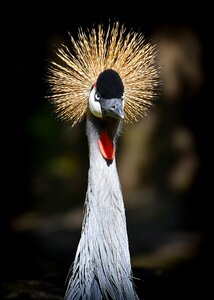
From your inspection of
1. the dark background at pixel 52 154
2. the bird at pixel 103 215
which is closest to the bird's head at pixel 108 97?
the bird at pixel 103 215

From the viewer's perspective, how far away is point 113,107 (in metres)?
2.74

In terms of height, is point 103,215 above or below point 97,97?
below

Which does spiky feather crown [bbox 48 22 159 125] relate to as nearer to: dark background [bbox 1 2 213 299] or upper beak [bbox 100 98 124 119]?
upper beak [bbox 100 98 124 119]

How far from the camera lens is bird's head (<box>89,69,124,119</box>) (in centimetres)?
275

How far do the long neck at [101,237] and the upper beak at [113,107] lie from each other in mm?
155

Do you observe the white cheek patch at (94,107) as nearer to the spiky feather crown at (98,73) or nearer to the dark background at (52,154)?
the spiky feather crown at (98,73)

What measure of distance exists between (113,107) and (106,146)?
0.19 meters

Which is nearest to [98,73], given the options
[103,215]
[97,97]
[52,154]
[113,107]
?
[97,97]

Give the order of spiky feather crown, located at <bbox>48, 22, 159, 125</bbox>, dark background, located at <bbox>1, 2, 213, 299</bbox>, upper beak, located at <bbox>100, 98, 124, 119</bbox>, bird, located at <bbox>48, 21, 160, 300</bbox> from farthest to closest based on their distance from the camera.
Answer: dark background, located at <bbox>1, 2, 213, 299</bbox> < spiky feather crown, located at <bbox>48, 22, 159, 125</bbox> < bird, located at <bbox>48, 21, 160, 300</bbox> < upper beak, located at <bbox>100, 98, 124, 119</bbox>

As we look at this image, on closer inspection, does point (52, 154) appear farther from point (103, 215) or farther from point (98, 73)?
point (103, 215)

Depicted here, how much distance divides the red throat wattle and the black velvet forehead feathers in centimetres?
17

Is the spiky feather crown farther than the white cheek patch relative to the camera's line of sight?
Yes

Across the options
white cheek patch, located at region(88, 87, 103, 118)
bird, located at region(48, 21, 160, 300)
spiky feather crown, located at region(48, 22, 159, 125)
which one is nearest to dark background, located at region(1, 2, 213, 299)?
bird, located at region(48, 21, 160, 300)

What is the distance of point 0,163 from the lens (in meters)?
7.32
